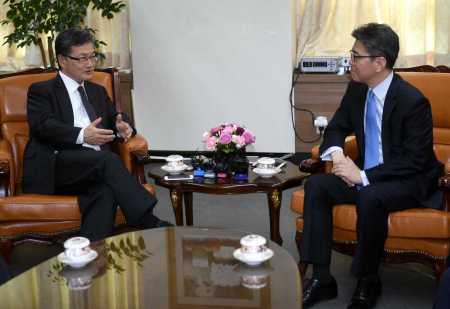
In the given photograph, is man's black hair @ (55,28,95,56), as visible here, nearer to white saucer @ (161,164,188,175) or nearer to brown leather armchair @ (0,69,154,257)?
brown leather armchair @ (0,69,154,257)

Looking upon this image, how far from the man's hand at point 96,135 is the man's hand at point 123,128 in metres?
0.20

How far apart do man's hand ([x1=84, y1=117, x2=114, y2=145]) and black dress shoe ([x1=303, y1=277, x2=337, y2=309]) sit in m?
1.27

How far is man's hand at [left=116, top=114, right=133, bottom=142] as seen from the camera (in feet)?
13.0

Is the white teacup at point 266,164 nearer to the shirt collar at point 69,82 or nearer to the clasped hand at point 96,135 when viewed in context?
the clasped hand at point 96,135

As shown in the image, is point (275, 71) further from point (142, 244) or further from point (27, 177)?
point (142, 244)

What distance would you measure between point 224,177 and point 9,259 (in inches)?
45.1

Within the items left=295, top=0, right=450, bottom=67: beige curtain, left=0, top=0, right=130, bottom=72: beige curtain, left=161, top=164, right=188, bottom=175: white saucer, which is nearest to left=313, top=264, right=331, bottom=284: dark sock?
left=161, top=164, right=188, bottom=175: white saucer

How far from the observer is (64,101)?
3.89 meters

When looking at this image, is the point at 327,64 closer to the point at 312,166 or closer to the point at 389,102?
the point at 312,166

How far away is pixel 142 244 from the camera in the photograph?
2805 mm

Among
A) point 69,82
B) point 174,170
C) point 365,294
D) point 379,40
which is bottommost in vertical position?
point 365,294

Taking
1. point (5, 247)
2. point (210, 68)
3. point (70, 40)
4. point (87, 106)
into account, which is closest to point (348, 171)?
point (87, 106)

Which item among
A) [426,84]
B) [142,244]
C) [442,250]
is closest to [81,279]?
[142,244]

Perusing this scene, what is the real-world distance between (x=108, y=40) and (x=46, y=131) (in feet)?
7.89
